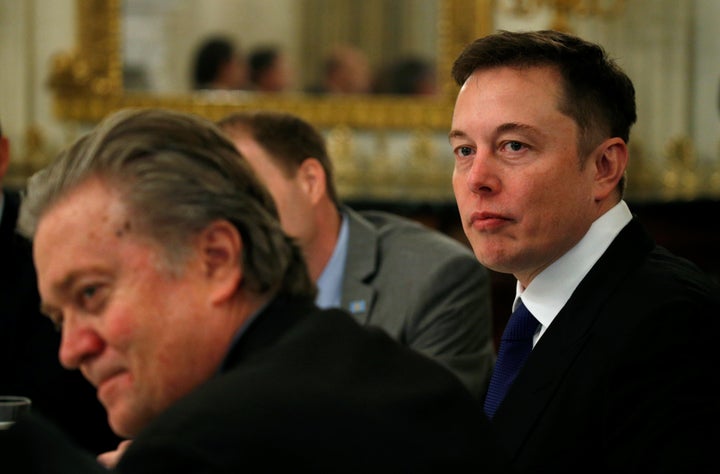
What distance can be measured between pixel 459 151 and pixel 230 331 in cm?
100

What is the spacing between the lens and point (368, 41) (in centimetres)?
782

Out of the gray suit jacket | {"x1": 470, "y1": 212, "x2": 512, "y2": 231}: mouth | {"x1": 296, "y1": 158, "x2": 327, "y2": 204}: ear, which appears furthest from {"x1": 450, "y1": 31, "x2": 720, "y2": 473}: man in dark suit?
{"x1": 296, "y1": 158, "x2": 327, "y2": 204}: ear

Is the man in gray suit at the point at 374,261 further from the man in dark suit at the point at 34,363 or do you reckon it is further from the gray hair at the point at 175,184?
the gray hair at the point at 175,184

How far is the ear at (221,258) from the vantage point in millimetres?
1547

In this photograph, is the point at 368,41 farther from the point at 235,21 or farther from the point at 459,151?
the point at 459,151

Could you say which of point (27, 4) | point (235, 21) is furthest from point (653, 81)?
point (27, 4)

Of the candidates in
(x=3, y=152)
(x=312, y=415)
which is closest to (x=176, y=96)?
(x=3, y=152)

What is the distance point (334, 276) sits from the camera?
372 centimetres

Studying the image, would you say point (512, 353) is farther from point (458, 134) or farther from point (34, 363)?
point (34, 363)

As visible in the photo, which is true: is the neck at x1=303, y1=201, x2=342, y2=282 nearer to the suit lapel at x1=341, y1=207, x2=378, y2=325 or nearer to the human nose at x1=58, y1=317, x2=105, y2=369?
the suit lapel at x1=341, y1=207, x2=378, y2=325

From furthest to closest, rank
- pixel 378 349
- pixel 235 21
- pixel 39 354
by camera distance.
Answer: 1. pixel 235 21
2. pixel 39 354
3. pixel 378 349

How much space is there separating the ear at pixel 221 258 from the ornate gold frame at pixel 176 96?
6.29m

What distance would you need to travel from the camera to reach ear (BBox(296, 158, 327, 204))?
372 cm

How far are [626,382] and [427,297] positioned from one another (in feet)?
4.76
